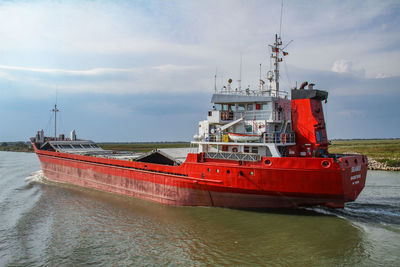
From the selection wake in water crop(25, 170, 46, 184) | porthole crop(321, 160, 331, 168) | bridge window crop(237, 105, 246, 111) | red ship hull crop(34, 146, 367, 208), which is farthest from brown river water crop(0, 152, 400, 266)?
wake in water crop(25, 170, 46, 184)

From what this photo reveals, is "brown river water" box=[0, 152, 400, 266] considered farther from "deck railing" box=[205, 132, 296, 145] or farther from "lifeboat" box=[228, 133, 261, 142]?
"lifeboat" box=[228, 133, 261, 142]

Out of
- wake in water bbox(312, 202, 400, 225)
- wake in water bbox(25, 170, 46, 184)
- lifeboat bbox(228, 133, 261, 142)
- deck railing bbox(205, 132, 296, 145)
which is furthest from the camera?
wake in water bbox(25, 170, 46, 184)

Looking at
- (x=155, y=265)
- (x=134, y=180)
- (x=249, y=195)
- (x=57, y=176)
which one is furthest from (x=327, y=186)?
(x=57, y=176)

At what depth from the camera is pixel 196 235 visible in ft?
38.4

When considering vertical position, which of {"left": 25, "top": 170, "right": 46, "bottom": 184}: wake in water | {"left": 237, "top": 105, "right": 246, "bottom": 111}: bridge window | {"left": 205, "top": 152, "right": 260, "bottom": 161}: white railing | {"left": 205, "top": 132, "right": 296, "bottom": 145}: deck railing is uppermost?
{"left": 237, "top": 105, "right": 246, "bottom": 111}: bridge window

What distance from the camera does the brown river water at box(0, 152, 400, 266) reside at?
9586mm

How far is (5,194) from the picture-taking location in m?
19.8

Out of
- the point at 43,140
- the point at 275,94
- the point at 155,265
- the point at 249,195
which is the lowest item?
the point at 155,265

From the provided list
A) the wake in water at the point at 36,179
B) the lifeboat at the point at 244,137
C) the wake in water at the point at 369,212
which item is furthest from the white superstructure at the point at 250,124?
the wake in water at the point at 36,179

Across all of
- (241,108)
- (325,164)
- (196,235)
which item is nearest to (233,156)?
(241,108)

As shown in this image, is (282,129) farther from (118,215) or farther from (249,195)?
(118,215)

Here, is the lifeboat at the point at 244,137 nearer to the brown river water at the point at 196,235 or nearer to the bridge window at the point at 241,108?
the bridge window at the point at 241,108

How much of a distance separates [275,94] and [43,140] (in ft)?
96.5

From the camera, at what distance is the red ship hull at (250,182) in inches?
480
